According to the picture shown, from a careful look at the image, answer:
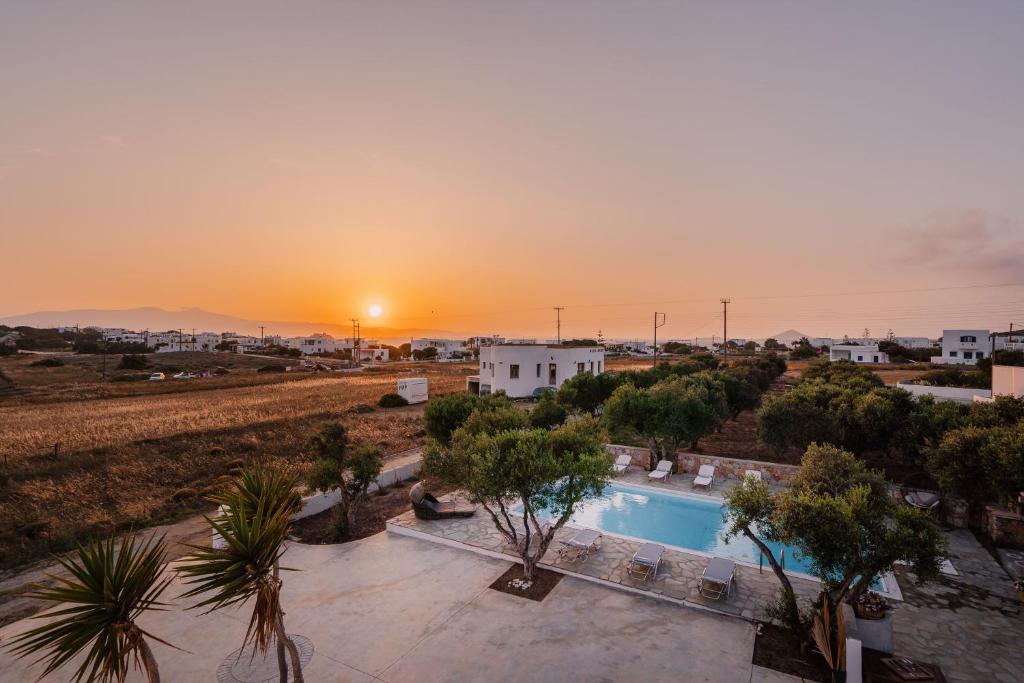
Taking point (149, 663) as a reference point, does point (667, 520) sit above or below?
below

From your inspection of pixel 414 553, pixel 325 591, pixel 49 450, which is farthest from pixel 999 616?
pixel 49 450

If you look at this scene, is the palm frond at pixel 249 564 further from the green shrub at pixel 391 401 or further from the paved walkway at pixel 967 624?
the green shrub at pixel 391 401

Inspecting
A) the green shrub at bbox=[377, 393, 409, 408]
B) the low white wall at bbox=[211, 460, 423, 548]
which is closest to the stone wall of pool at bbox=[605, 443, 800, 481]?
the low white wall at bbox=[211, 460, 423, 548]

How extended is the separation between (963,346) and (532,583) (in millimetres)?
108751

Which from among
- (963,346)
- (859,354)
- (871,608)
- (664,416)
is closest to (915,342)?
(963,346)

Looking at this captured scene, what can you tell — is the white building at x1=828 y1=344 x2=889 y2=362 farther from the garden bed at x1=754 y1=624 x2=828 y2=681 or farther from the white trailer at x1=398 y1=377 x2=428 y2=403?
the garden bed at x1=754 y1=624 x2=828 y2=681

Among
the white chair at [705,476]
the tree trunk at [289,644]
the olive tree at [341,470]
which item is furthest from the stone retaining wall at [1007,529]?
the olive tree at [341,470]

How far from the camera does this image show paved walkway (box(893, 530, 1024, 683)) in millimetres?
8023

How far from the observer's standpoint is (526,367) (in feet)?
146

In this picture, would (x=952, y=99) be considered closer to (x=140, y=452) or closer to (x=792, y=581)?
(x=792, y=581)

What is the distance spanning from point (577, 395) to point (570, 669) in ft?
74.3

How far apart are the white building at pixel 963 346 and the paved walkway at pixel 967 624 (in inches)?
3630

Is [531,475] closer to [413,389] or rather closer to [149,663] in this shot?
[149,663]

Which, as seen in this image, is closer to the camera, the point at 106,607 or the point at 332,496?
the point at 106,607
